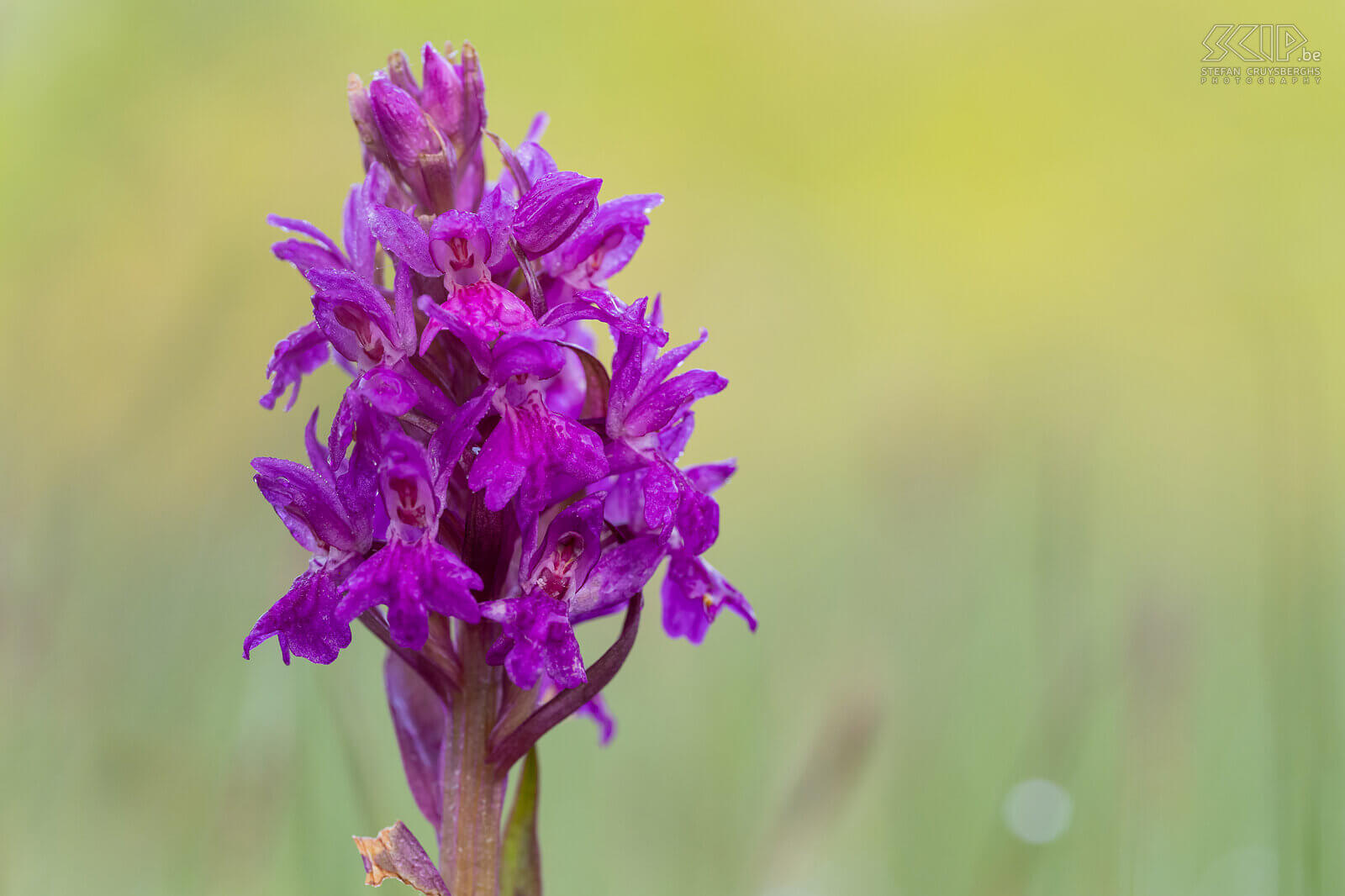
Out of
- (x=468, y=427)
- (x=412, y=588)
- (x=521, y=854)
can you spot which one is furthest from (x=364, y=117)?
(x=521, y=854)

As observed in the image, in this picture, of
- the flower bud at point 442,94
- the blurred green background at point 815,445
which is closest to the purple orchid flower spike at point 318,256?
the flower bud at point 442,94

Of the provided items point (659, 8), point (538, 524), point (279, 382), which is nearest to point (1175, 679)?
point (538, 524)

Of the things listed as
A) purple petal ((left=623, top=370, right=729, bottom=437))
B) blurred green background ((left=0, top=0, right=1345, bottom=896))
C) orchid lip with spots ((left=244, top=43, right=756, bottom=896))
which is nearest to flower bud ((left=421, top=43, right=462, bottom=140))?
orchid lip with spots ((left=244, top=43, right=756, bottom=896))

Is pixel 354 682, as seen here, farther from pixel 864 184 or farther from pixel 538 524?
pixel 864 184

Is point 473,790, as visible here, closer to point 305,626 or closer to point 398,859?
point 398,859

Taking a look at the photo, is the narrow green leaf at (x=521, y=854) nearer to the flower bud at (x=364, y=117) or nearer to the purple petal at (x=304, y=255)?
the purple petal at (x=304, y=255)

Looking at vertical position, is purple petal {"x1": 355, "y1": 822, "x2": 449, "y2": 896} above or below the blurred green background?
below

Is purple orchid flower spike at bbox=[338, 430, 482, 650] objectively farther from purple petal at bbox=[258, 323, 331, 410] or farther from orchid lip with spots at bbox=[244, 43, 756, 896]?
purple petal at bbox=[258, 323, 331, 410]
